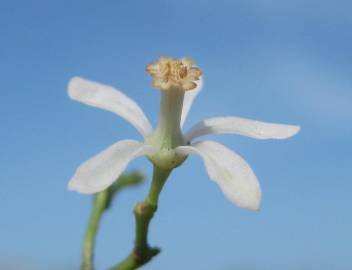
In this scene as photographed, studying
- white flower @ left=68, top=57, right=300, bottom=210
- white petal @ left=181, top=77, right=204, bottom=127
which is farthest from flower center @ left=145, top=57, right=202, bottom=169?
white petal @ left=181, top=77, right=204, bottom=127

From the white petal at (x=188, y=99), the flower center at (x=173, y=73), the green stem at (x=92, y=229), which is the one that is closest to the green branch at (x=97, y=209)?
the green stem at (x=92, y=229)

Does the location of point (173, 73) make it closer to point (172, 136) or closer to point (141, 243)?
point (172, 136)

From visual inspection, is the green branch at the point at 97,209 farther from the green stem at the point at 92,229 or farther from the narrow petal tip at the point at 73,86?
the narrow petal tip at the point at 73,86

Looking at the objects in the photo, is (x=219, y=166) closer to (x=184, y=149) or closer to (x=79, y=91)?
(x=184, y=149)

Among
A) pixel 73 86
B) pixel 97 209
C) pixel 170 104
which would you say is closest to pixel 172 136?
pixel 170 104

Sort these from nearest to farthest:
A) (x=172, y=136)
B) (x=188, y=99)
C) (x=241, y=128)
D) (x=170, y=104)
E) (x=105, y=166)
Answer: (x=105, y=166)
(x=172, y=136)
(x=170, y=104)
(x=241, y=128)
(x=188, y=99)

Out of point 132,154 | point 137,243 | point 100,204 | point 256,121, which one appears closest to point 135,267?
point 137,243
